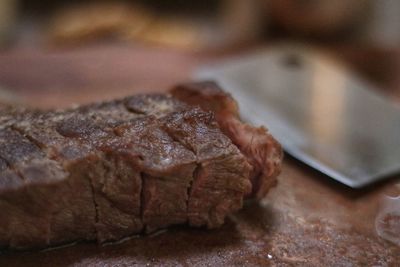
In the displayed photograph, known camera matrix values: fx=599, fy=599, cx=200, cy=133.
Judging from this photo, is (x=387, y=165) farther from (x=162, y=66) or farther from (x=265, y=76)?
(x=162, y=66)

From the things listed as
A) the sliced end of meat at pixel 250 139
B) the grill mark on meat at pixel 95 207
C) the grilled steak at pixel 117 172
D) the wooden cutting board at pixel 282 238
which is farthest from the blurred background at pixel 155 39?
the grill mark on meat at pixel 95 207

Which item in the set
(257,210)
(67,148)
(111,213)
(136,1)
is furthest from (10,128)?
(136,1)

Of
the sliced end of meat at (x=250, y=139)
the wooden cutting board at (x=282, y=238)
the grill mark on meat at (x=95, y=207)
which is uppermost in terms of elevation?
the sliced end of meat at (x=250, y=139)

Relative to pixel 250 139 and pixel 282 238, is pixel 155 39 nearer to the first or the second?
pixel 250 139

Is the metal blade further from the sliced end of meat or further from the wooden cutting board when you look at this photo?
the sliced end of meat

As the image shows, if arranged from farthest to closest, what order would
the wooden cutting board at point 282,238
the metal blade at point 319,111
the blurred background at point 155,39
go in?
the blurred background at point 155,39
the metal blade at point 319,111
the wooden cutting board at point 282,238

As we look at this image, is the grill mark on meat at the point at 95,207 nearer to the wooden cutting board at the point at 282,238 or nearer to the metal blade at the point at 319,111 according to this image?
the wooden cutting board at the point at 282,238

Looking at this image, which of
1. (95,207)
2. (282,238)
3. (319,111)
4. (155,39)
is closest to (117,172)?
(95,207)

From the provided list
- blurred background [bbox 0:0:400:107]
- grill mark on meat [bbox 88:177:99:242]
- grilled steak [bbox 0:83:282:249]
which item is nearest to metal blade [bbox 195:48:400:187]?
blurred background [bbox 0:0:400:107]
